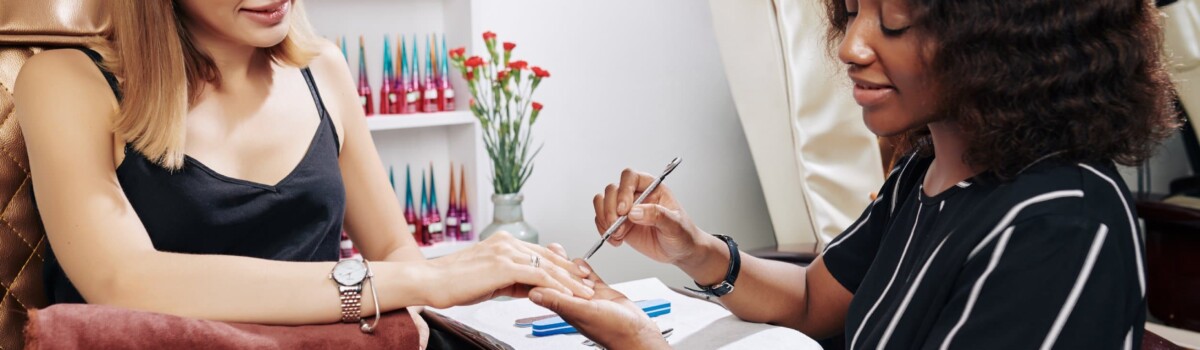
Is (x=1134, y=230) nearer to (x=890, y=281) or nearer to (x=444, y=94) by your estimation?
(x=890, y=281)

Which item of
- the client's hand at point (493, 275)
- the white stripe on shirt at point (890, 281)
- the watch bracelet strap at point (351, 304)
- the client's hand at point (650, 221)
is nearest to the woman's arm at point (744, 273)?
the client's hand at point (650, 221)

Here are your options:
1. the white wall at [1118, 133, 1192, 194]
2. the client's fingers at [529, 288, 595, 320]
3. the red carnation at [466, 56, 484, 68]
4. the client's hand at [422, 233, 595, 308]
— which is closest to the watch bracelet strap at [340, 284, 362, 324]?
the client's hand at [422, 233, 595, 308]

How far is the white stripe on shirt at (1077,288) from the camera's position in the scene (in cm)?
92

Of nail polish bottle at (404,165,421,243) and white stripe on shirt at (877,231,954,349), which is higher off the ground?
white stripe on shirt at (877,231,954,349)

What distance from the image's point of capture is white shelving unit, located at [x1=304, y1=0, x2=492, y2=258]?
266 centimetres

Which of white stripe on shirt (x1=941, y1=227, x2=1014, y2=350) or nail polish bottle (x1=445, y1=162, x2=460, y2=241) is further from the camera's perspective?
nail polish bottle (x1=445, y1=162, x2=460, y2=241)

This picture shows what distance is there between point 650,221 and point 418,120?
1334 millimetres

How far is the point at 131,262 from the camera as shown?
1.34 metres

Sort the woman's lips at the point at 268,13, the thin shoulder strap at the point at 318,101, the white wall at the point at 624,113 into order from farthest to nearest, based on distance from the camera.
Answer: the white wall at the point at 624,113 < the thin shoulder strap at the point at 318,101 < the woman's lips at the point at 268,13

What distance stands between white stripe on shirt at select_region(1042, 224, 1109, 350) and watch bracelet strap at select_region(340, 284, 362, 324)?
76cm

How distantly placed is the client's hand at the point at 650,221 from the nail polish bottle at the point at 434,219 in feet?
4.37

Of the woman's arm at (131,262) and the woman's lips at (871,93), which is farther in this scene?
the woman's arm at (131,262)

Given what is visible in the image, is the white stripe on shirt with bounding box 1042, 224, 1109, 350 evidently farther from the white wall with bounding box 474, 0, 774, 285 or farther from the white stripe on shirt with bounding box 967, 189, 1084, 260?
the white wall with bounding box 474, 0, 774, 285

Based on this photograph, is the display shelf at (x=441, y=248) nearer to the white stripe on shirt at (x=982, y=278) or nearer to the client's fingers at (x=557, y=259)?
the client's fingers at (x=557, y=259)
